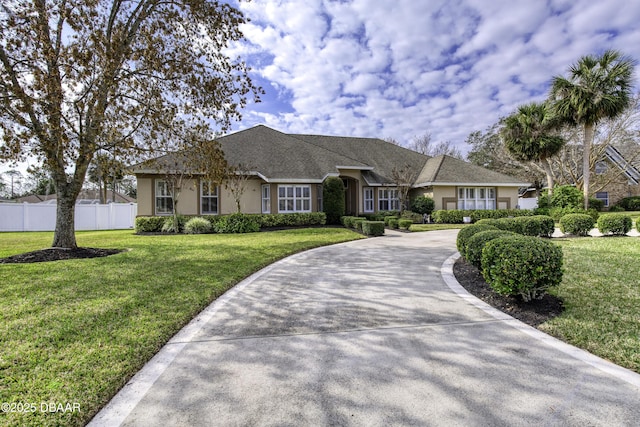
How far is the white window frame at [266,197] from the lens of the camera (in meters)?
18.5

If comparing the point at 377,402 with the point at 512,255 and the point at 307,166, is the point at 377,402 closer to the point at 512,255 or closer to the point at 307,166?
the point at 512,255

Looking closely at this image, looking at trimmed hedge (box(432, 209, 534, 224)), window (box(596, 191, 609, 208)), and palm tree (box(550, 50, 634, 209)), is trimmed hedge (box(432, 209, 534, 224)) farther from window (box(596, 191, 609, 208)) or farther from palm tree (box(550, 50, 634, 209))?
window (box(596, 191, 609, 208))

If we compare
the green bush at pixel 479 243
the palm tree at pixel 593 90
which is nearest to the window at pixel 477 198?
the palm tree at pixel 593 90

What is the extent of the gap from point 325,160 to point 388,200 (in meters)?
5.55

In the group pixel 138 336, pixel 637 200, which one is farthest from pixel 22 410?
pixel 637 200

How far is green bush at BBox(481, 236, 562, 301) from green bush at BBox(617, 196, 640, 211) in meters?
34.9

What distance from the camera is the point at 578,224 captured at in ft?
38.7

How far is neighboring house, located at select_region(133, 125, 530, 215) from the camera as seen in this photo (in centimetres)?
1791

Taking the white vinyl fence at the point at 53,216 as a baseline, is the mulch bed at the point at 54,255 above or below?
below

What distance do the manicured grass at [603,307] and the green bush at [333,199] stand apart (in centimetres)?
1200

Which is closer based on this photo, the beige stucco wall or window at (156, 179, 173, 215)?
the beige stucco wall

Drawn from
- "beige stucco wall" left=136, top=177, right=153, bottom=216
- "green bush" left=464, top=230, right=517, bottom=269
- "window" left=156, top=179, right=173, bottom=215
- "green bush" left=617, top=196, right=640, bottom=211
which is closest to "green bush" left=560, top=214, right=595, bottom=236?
"green bush" left=464, top=230, right=517, bottom=269

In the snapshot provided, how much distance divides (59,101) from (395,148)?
76.4ft

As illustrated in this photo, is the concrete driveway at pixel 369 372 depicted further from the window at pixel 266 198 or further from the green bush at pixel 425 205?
the green bush at pixel 425 205
